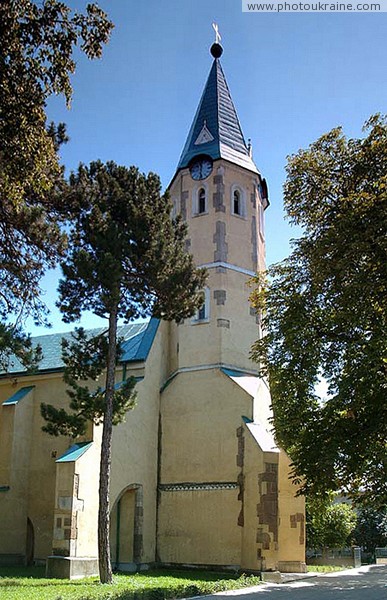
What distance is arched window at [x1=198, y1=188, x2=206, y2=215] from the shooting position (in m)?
24.9

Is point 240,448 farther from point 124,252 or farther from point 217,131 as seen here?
point 217,131

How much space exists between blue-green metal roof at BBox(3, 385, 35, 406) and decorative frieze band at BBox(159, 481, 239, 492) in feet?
20.7

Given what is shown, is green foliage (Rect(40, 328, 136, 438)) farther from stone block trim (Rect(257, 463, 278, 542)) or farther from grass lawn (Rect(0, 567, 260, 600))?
stone block trim (Rect(257, 463, 278, 542))

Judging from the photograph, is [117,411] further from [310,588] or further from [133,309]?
[310,588]

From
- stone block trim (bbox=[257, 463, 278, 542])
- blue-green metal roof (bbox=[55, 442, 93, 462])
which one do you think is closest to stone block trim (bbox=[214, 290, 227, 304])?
stone block trim (bbox=[257, 463, 278, 542])

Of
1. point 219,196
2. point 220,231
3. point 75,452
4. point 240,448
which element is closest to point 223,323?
point 220,231

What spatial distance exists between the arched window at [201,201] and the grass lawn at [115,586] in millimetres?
12686

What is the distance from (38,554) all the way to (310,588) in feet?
33.6

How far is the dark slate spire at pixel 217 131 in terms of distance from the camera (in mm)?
25438

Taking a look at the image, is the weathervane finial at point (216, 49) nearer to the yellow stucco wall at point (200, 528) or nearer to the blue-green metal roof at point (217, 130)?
the blue-green metal roof at point (217, 130)

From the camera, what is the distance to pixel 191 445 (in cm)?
2220

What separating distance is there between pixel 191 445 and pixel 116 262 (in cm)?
872

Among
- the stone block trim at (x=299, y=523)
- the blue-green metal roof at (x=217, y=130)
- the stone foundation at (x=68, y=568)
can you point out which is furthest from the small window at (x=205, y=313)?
the stone foundation at (x=68, y=568)

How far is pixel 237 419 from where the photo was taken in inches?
843
